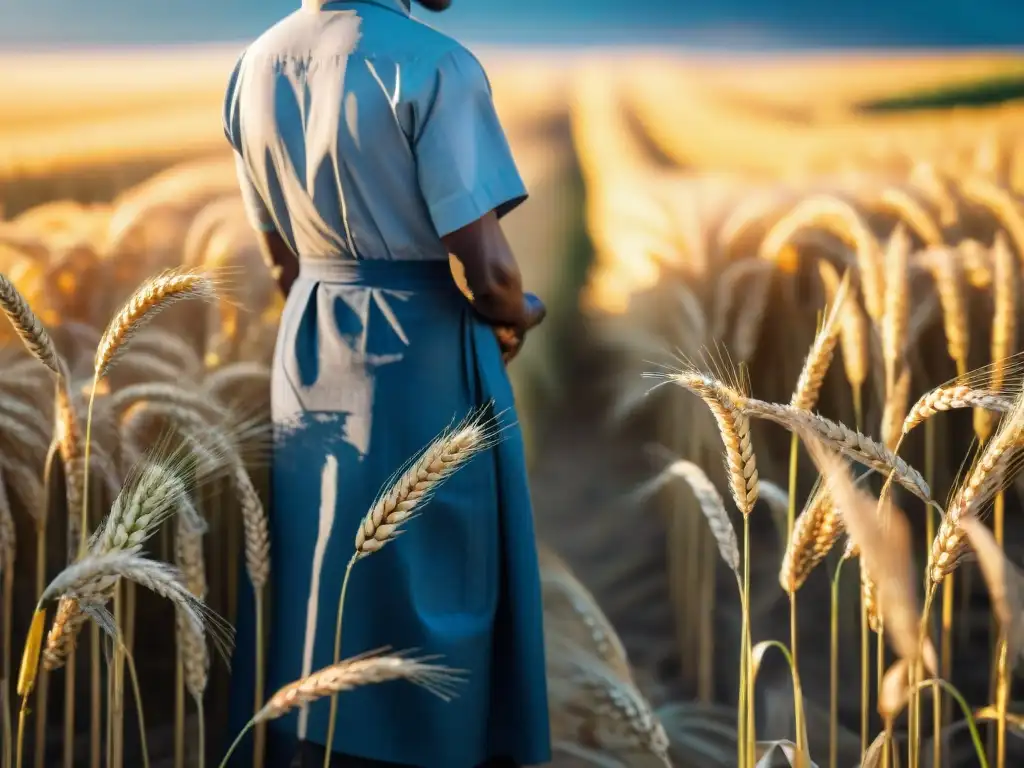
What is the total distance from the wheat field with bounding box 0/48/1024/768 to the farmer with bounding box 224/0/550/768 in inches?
3.0

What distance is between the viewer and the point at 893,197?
79.7 inches

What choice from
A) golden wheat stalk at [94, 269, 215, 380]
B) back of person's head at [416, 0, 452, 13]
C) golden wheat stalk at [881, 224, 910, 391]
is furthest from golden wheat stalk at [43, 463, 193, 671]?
golden wheat stalk at [881, 224, 910, 391]

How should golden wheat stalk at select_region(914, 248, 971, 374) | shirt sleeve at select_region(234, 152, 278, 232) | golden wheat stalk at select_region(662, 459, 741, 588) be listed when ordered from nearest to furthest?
1. golden wheat stalk at select_region(662, 459, 741, 588)
2. shirt sleeve at select_region(234, 152, 278, 232)
3. golden wheat stalk at select_region(914, 248, 971, 374)

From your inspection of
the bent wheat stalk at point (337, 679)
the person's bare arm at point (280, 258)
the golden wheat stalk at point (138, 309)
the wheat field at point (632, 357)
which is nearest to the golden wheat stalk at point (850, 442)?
the wheat field at point (632, 357)

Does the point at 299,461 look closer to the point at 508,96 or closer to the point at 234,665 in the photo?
the point at 234,665

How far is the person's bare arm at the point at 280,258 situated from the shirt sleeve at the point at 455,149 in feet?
1.17

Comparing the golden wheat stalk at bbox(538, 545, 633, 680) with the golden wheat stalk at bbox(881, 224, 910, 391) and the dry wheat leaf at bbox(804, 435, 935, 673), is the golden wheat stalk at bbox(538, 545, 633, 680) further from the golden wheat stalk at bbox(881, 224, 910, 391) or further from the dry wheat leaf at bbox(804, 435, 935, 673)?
the dry wheat leaf at bbox(804, 435, 935, 673)

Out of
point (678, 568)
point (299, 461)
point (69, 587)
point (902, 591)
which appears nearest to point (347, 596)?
point (299, 461)

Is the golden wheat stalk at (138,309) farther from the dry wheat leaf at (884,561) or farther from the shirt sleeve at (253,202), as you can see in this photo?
the dry wheat leaf at (884,561)

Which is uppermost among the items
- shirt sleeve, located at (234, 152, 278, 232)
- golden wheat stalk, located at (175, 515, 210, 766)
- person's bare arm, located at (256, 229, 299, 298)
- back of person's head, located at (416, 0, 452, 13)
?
back of person's head, located at (416, 0, 452, 13)

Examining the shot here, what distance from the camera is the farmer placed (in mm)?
1236

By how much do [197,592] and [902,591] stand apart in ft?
2.94

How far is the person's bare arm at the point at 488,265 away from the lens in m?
1.25

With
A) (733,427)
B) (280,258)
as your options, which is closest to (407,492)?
(733,427)
